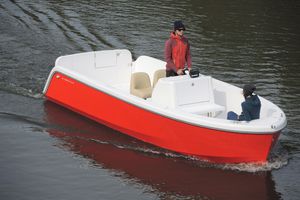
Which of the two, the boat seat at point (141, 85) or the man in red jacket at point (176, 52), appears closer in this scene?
the man in red jacket at point (176, 52)

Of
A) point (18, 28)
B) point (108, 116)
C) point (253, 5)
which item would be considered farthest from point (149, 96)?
point (253, 5)

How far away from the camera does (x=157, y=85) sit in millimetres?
10609

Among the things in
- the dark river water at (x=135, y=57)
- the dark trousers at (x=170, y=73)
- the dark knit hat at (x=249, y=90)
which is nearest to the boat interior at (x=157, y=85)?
the dark trousers at (x=170, y=73)

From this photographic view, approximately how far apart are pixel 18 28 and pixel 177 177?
9866mm

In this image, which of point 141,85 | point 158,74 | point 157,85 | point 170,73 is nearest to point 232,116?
point 157,85

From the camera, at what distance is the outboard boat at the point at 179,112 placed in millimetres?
9656

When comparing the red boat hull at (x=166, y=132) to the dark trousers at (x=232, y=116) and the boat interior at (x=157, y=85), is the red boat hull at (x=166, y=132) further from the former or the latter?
the dark trousers at (x=232, y=116)

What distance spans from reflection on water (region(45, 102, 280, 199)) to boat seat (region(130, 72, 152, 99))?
3.14ft

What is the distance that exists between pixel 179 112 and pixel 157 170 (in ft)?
3.51

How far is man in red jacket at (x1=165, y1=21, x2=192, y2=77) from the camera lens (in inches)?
436

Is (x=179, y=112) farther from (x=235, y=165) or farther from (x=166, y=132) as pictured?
(x=235, y=165)

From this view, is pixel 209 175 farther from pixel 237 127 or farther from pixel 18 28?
pixel 18 28

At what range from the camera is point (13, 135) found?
36.2 feet

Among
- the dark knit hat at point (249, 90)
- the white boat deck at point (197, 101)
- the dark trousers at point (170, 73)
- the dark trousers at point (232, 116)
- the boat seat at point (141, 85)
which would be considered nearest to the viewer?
the white boat deck at point (197, 101)
